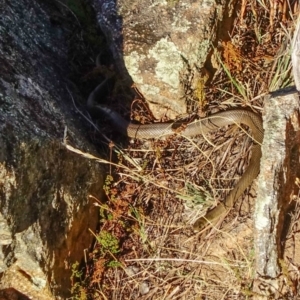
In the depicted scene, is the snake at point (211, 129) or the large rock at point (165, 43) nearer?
the snake at point (211, 129)

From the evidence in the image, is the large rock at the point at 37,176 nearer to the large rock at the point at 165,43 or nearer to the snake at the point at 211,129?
the snake at the point at 211,129

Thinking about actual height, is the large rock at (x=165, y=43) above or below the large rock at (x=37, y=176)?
above

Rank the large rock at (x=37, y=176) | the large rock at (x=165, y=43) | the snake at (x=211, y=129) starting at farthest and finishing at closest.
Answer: the large rock at (x=165, y=43), the snake at (x=211, y=129), the large rock at (x=37, y=176)

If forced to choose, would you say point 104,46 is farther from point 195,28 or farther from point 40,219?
point 40,219

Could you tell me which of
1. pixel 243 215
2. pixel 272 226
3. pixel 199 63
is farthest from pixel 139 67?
pixel 272 226

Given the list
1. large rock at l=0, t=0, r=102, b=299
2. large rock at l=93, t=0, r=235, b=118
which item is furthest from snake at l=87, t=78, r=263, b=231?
large rock at l=0, t=0, r=102, b=299

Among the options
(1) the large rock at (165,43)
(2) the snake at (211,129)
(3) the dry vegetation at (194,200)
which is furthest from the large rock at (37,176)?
(1) the large rock at (165,43)

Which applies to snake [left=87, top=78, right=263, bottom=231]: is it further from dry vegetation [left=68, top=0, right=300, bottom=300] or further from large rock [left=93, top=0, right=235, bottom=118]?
large rock [left=93, top=0, right=235, bottom=118]
